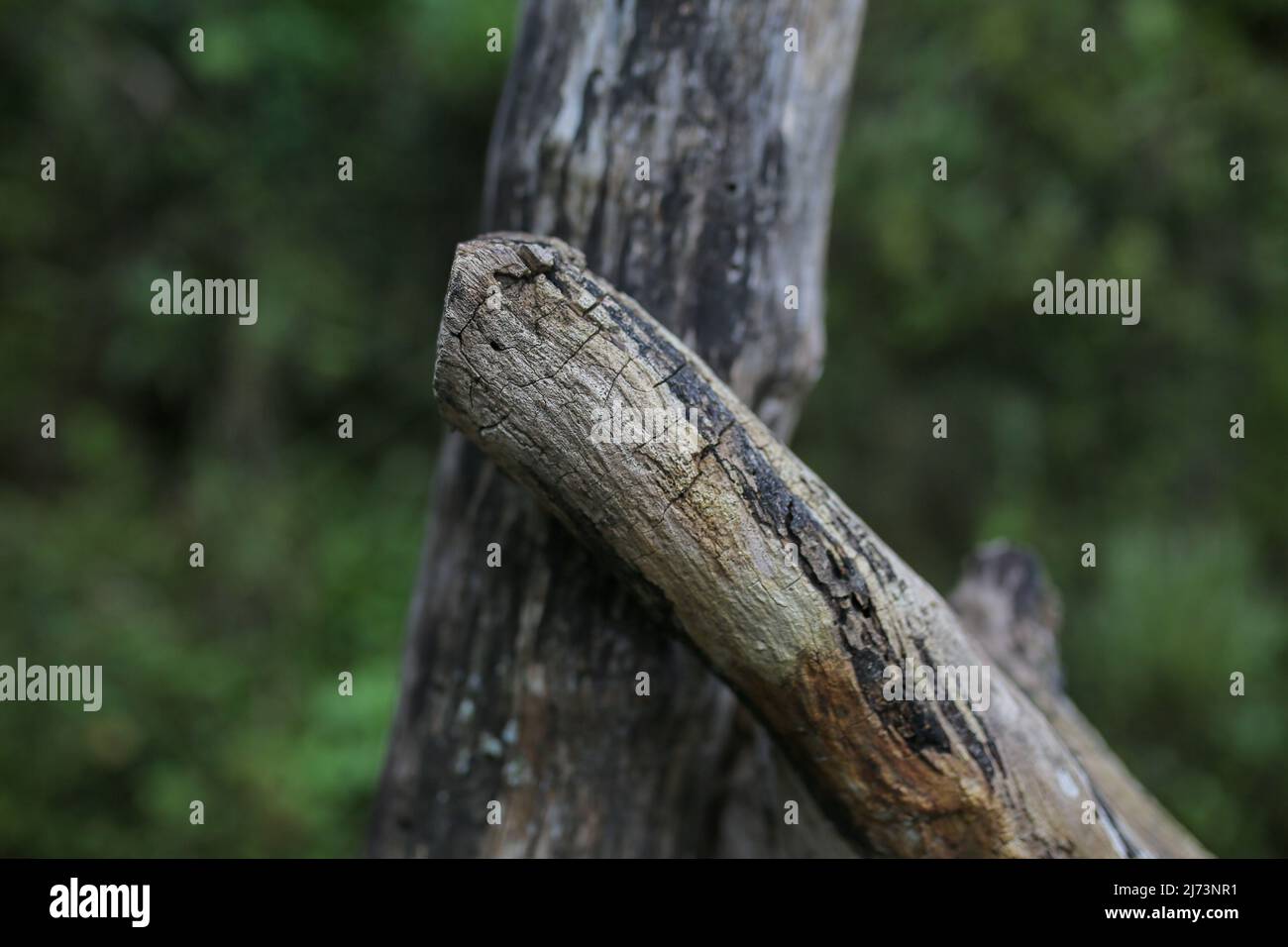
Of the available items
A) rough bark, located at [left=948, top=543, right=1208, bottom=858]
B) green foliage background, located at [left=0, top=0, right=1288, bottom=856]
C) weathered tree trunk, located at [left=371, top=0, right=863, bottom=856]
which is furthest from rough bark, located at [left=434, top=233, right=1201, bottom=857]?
green foliage background, located at [left=0, top=0, right=1288, bottom=856]

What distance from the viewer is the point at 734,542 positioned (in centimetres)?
160

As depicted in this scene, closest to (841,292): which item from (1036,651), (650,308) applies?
(1036,651)

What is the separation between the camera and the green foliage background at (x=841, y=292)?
210 inches

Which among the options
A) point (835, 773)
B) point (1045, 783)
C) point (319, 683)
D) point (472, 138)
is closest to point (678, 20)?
point (835, 773)

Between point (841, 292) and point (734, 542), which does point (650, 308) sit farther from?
point (841, 292)

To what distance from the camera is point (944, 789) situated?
1.76 metres

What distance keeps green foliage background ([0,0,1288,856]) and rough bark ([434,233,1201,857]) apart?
3.57m

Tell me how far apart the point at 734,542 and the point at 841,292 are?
14.0ft

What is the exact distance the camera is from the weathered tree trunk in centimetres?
198

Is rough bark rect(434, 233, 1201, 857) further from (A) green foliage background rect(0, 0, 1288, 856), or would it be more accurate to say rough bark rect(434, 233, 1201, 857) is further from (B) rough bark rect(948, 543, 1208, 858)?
(A) green foliage background rect(0, 0, 1288, 856)

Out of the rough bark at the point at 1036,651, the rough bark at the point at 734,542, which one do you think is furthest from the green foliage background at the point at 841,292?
the rough bark at the point at 734,542

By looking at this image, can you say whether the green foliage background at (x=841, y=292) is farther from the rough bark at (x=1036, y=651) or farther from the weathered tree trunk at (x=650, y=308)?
Answer: the weathered tree trunk at (x=650, y=308)

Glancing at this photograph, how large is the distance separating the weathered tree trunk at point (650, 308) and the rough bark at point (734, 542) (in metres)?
0.29
